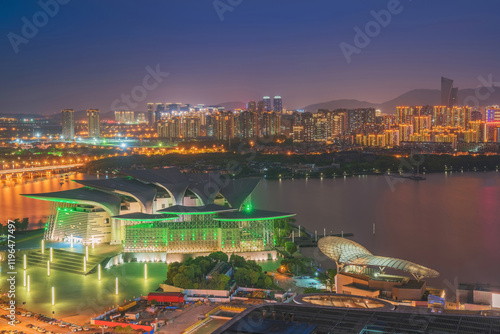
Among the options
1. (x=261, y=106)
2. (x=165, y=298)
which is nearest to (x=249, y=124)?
(x=261, y=106)

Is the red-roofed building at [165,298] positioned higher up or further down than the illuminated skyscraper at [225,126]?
further down

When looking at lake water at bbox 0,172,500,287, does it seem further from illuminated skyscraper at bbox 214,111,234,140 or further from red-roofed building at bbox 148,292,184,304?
illuminated skyscraper at bbox 214,111,234,140

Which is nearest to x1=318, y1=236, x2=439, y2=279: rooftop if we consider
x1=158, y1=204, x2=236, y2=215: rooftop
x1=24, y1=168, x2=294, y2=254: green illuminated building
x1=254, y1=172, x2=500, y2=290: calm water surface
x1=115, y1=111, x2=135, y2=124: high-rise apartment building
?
x1=254, y1=172, x2=500, y2=290: calm water surface

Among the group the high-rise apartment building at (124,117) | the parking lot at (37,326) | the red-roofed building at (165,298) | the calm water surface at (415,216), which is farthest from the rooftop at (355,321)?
the high-rise apartment building at (124,117)

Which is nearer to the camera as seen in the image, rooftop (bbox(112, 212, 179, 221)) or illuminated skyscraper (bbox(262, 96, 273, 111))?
rooftop (bbox(112, 212, 179, 221))

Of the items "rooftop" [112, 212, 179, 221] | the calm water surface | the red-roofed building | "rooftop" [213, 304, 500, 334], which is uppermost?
"rooftop" [213, 304, 500, 334]

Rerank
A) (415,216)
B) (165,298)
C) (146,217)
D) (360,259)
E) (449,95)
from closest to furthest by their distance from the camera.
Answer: (165,298) → (360,259) → (146,217) → (415,216) → (449,95)

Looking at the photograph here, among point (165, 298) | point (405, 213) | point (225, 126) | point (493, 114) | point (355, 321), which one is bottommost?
point (405, 213)

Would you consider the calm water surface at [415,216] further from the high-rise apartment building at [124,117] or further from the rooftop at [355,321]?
the high-rise apartment building at [124,117]

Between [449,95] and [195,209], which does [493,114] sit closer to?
[449,95]
